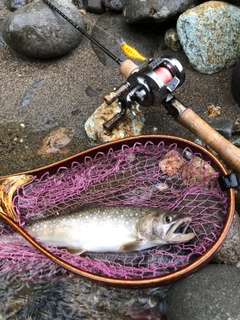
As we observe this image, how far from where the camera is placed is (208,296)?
103 inches

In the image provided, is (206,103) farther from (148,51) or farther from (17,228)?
(17,228)

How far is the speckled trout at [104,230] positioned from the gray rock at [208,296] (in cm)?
33

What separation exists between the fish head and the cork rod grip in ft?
1.76

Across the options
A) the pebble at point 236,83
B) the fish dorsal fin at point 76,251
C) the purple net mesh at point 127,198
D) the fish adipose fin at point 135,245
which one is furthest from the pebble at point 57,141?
the pebble at point 236,83

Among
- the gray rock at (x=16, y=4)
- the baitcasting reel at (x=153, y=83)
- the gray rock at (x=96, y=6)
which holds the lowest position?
the gray rock at (x=16, y=4)

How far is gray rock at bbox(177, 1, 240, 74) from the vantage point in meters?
4.03

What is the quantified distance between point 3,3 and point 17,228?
3.77 meters

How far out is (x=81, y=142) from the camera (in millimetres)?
3934

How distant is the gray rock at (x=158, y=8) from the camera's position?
422 cm

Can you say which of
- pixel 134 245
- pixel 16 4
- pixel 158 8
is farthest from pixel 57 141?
pixel 16 4

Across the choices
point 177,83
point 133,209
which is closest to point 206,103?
point 177,83

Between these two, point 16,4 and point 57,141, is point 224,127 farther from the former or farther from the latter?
point 16,4

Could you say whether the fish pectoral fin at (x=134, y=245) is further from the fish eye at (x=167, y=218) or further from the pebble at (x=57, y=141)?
the pebble at (x=57, y=141)

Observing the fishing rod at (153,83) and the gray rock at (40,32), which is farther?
the gray rock at (40,32)
